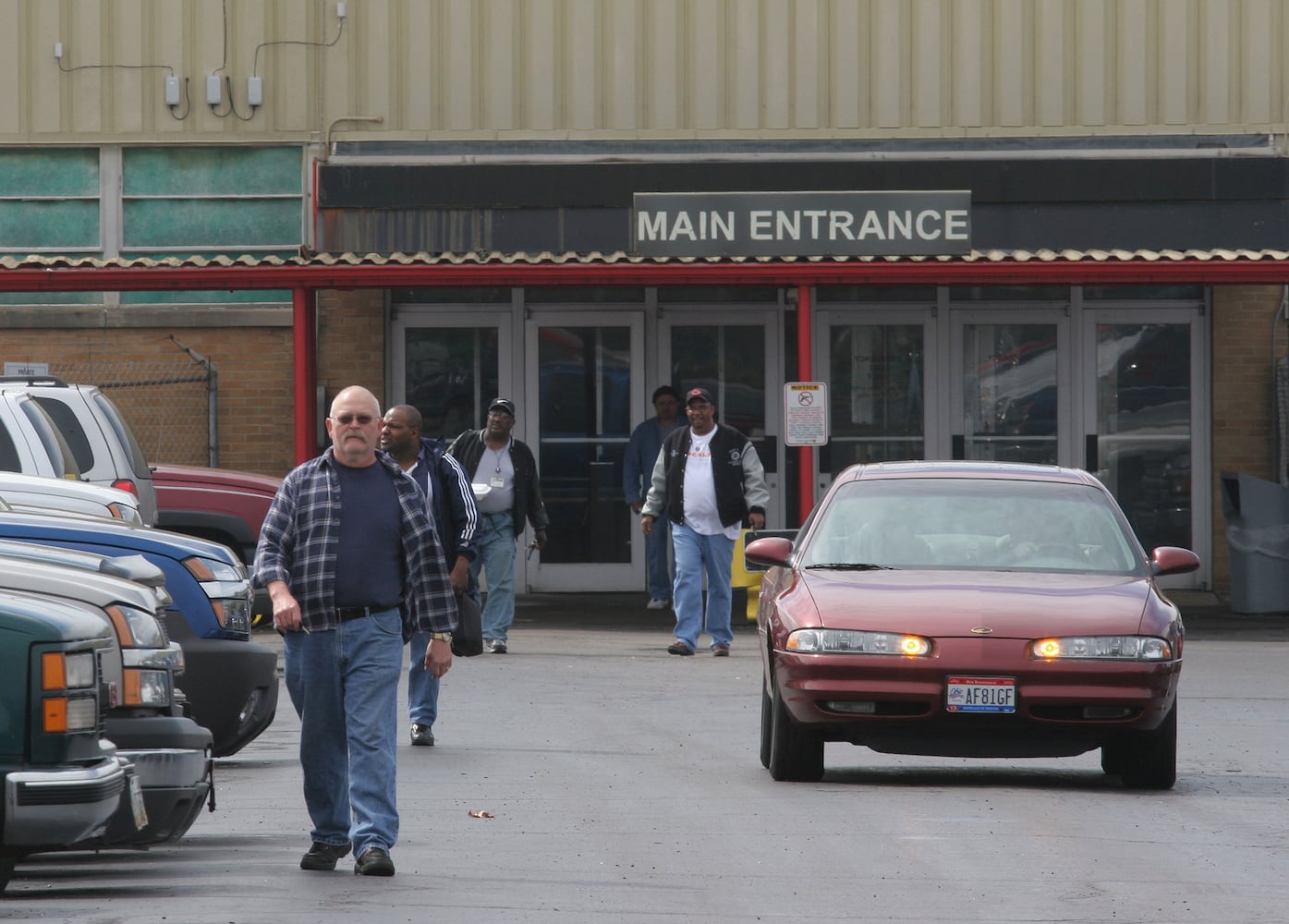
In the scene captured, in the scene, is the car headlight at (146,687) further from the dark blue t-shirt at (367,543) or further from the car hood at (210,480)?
the car hood at (210,480)

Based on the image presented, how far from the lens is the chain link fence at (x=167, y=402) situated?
68.6 ft

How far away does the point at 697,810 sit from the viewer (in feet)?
29.3

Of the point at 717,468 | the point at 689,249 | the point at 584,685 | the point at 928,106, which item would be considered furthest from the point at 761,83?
the point at 584,685

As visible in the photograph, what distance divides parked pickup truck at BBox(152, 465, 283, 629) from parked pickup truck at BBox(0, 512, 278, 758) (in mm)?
6710

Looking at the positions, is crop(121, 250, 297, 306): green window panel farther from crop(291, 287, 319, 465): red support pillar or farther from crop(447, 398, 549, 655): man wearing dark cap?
crop(447, 398, 549, 655): man wearing dark cap

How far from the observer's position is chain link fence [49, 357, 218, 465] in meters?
20.9

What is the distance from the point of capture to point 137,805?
248 inches

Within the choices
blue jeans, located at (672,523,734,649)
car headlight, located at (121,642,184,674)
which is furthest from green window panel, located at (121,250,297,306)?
car headlight, located at (121,642,184,674)

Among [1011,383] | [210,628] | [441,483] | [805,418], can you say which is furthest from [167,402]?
[210,628]

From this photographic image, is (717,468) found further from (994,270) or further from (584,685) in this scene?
(994,270)

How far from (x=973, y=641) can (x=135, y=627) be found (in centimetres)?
386

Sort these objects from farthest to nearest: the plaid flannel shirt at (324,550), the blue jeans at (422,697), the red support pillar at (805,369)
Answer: the red support pillar at (805,369), the blue jeans at (422,697), the plaid flannel shirt at (324,550)

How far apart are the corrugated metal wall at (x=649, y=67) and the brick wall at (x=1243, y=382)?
1.81 metres

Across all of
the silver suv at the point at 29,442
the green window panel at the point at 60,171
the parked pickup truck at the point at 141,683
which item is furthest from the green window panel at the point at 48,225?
the parked pickup truck at the point at 141,683
